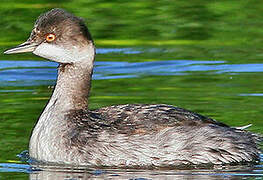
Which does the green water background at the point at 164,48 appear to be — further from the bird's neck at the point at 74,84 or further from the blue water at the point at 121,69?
the bird's neck at the point at 74,84

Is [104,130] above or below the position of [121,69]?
above

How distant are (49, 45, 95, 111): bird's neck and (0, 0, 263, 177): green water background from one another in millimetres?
955

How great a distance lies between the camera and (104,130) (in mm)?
13062

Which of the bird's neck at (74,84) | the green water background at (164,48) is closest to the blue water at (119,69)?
the green water background at (164,48)

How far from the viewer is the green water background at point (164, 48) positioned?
1576cm

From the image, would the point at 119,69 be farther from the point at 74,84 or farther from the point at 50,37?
the point at 50,37

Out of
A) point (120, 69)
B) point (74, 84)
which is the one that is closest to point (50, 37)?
point (74, 84)

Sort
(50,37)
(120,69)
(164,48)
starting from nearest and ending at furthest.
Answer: (50,37), (120,69), (164,48)

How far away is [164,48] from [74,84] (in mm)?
7504

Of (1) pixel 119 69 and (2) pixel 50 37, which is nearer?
(2) pixel 50 37

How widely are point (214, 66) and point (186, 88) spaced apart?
83.6 inches

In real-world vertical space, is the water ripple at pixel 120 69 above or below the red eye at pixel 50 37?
below

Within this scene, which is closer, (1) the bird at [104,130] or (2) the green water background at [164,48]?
(1) the bird at [104,130]

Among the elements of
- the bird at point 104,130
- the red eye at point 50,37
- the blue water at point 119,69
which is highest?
the red eye at point 50,37
